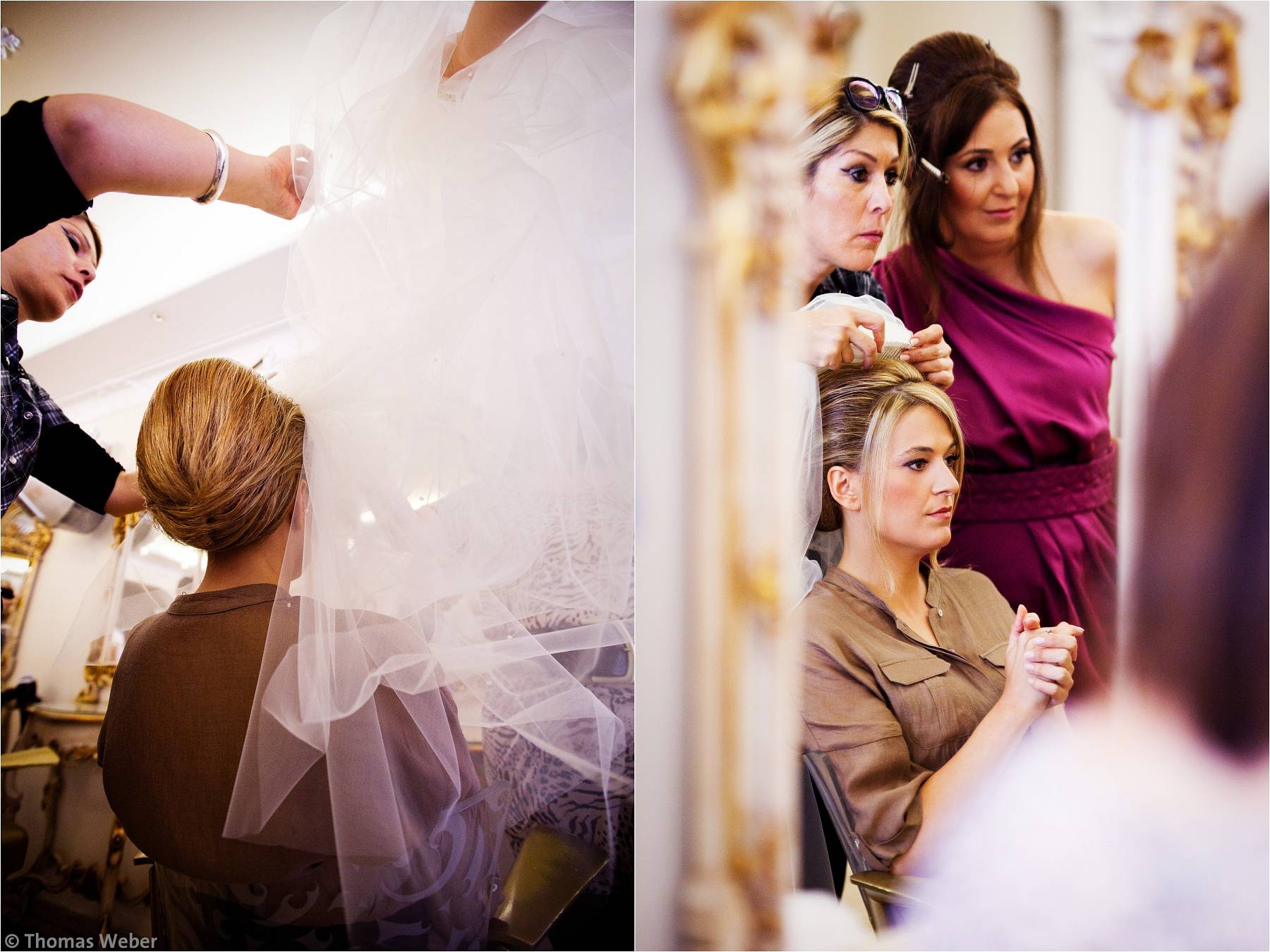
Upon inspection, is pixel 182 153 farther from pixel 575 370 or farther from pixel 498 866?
pixel 498 866

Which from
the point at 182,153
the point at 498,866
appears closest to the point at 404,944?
the point at 498,866

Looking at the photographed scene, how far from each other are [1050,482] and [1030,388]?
5.2 inches

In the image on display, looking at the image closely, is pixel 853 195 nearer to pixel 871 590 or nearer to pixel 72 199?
pixel 871 590

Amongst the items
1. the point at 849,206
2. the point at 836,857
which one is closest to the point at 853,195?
the point at 849,206

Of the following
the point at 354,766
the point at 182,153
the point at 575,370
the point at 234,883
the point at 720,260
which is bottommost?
the point at 234,883

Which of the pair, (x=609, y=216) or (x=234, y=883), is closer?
(x=234, y=883)

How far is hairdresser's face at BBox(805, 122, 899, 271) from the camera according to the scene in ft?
3.63

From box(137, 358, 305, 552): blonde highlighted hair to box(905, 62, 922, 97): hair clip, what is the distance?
936 mm

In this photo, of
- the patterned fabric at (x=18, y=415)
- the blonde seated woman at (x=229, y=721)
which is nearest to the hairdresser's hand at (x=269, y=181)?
the blonde seated woman at (x=229, y=721)

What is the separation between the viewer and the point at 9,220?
1177 millimetres

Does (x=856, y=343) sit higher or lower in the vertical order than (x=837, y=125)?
lower

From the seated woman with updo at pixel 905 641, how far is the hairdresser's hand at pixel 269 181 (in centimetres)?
80

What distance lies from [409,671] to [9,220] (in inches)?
34.5

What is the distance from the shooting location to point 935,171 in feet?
3.66
